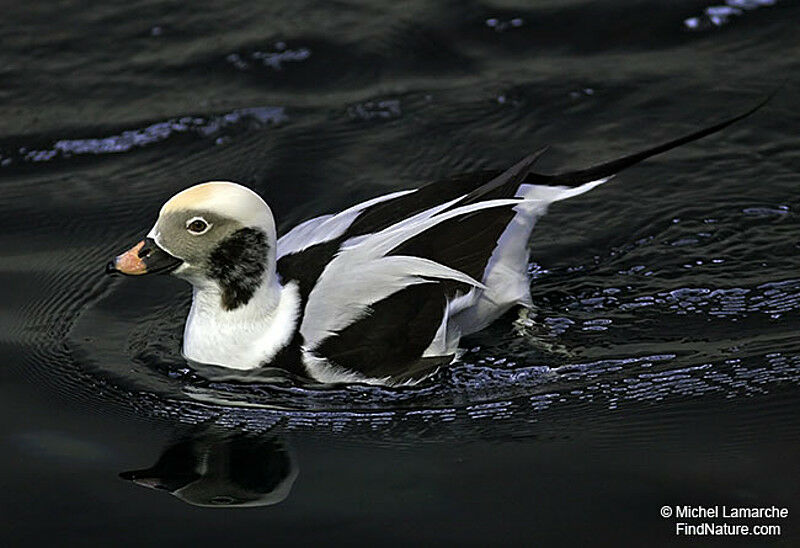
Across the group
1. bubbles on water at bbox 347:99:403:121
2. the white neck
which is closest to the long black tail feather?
the white neck

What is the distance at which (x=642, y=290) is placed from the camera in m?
5.48

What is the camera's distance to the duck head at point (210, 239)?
479cm

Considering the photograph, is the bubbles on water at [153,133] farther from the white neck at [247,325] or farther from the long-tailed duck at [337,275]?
the white neck at [247,325]

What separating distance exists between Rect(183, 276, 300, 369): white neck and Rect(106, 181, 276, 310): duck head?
6cm

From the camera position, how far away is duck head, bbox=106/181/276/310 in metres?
4.79

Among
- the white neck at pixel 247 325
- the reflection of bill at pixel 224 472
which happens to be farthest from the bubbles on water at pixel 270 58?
the reflection of bill at pixel 224 472

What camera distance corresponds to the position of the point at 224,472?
4.48 meters

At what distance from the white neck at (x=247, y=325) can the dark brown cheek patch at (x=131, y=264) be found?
263mm

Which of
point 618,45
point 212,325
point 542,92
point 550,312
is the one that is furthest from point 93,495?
point 618,45

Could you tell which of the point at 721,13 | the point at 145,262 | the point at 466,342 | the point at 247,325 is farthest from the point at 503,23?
the point at 145,262

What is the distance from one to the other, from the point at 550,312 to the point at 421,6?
10.7 ft

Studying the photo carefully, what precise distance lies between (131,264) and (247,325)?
47 centimetres

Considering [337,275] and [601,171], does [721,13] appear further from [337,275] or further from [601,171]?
[337,275]

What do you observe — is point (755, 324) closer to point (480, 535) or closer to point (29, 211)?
point (480, 535)
